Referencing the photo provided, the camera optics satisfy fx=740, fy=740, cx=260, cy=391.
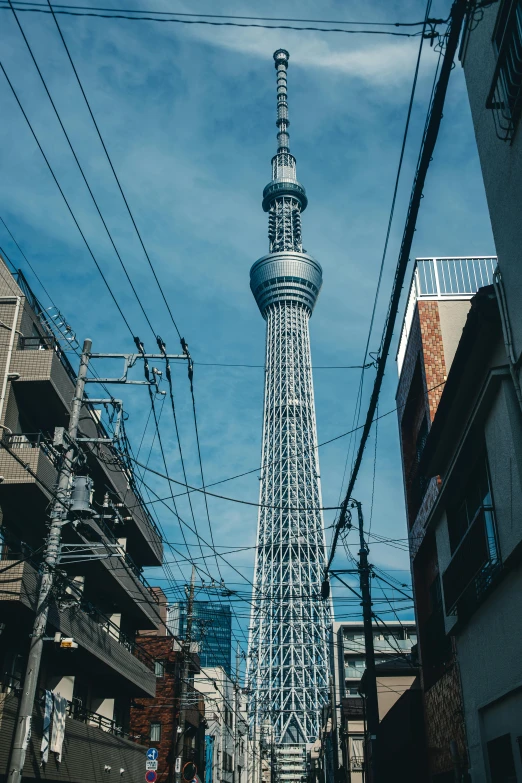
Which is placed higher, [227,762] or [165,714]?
[165,714]

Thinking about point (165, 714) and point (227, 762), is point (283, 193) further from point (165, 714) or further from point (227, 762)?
point (165, 714)

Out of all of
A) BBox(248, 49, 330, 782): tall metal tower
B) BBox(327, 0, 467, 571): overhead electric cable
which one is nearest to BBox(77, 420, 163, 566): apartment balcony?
BBox(327, 0, 467, 571): overhead electric cable

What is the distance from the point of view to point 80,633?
A: 20.0 metres

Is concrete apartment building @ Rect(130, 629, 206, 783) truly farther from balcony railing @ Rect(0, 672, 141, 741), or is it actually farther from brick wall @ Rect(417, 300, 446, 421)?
brick wall @ Rect(417, 300, 446, 421)

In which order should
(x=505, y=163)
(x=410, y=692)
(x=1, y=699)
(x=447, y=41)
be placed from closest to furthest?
(x=447, y=41)
(x=505, y=163)
(x=1, y=699)
(x=410, y=692)

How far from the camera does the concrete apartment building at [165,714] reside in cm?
3578

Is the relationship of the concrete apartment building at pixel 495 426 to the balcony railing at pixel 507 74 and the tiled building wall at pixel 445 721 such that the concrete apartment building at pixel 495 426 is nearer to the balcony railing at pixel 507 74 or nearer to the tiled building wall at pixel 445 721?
the balcony railing at pixel 507 74

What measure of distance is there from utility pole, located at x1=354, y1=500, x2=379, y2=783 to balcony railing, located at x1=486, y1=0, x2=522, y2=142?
1301cm

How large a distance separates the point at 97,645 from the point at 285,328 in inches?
4068

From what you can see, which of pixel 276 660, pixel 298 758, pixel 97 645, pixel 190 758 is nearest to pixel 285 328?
pixel 276 660

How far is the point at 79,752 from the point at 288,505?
9108 centimetres

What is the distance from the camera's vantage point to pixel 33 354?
62.5 ft

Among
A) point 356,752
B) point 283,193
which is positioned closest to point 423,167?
point 356,752

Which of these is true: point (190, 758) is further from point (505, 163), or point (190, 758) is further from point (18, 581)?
point (505, 163)
